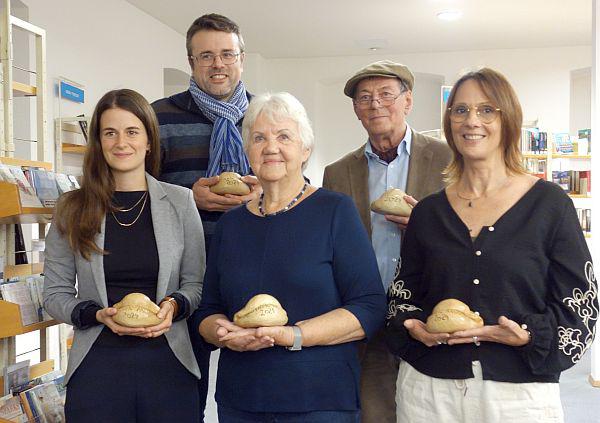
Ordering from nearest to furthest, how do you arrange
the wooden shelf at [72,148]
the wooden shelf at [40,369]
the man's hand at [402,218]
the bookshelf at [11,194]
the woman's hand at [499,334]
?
the woman's hand at [499,334] < the man's hand at [402,218] < the bookshelf at [11,194] < the wooden shelf at [40,369] < the wooden shelf at [72,148]

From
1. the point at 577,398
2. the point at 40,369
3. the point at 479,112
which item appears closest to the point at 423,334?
the point at 479,112

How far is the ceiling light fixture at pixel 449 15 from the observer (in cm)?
702

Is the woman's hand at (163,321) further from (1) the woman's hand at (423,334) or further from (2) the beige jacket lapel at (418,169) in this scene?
(2) the beige jacket lapel at (418,169)

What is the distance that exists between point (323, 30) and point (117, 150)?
20.4ft

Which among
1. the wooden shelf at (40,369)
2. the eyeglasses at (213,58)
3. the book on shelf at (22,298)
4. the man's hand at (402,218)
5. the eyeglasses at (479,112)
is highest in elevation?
the eyeglasses at (213,58)

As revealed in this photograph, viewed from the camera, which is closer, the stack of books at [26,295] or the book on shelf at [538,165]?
the stack of books at [26,295]

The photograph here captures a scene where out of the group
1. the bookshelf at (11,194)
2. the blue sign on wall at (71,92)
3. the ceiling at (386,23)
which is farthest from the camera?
the ceiling at (386,23)

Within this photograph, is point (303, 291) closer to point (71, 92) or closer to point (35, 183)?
point (35, 183)

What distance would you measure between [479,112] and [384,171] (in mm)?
586

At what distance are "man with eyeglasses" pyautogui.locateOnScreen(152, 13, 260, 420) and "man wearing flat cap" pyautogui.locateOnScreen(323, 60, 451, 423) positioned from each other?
15.7 inches

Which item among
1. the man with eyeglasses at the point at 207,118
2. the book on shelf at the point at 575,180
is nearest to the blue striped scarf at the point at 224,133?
the man with eyeglasses at the point at 207,118

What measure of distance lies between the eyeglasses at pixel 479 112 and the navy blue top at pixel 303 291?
341 millimetres

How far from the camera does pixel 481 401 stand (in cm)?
157

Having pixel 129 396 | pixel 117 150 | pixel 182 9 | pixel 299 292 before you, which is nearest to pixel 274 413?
pixel 299 292
